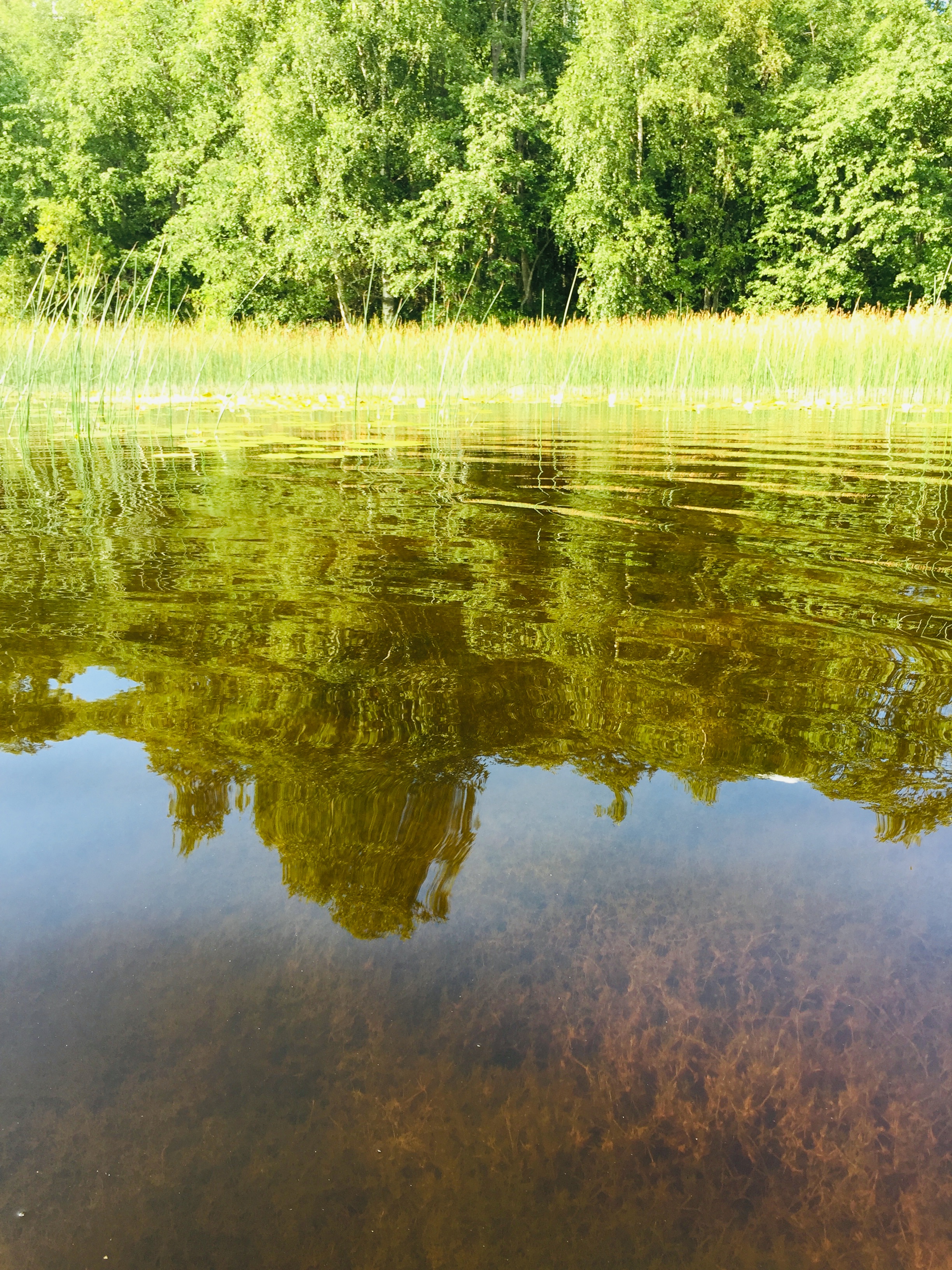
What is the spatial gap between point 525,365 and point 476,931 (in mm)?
11811

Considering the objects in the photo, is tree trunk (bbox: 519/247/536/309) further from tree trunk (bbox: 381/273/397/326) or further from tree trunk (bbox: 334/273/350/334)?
tree trunk (bbox: 334/273/350/334)

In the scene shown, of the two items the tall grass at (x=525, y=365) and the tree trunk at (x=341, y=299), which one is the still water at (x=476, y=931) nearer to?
the tall grass at (x=525, y=365)

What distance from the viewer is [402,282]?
864 inches

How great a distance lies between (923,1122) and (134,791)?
0.98m

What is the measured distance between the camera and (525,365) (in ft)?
40.0

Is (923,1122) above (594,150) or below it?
below

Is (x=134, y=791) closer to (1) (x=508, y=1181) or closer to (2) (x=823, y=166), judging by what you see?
(1) (x=508, y=1181)

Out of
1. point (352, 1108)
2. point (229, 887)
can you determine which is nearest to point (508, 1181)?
point (352, 1108)

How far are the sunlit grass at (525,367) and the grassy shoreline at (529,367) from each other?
0.08 feet

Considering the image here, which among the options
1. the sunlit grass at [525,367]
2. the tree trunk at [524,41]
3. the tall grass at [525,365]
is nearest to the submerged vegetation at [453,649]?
the tall grass at [525,365]

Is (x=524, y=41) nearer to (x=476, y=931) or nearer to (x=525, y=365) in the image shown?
(x=525, y=365)

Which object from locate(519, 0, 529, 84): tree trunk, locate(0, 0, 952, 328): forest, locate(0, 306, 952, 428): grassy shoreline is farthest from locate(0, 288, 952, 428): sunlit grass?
locate(519, 0, 529, 84): tree trunk

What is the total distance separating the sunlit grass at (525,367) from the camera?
10.0m

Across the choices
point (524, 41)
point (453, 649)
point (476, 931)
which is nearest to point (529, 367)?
point (453, 649)
